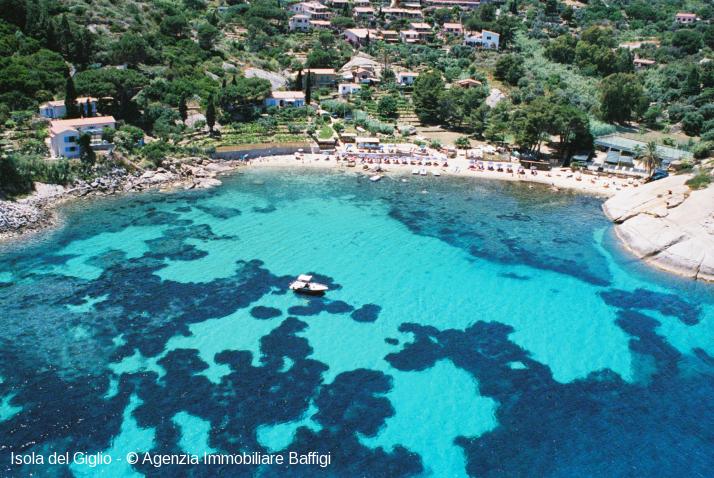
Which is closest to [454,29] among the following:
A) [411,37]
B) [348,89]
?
[411,37]

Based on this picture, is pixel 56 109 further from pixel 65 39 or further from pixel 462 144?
pixel 462 144

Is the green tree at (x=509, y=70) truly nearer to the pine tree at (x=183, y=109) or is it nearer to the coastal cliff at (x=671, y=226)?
the coastal cliff at (x=671, y=226)

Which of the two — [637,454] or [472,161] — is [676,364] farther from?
[472,161]

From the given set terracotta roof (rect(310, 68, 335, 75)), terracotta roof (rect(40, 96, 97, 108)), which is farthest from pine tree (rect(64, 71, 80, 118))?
terracotta roof (rect(310, 68, 335, 75))

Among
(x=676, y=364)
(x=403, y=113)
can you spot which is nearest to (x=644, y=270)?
(x=676, y=364)

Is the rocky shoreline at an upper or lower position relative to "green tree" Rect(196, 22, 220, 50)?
lower

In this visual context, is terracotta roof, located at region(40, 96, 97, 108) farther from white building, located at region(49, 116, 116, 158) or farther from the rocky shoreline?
the rocky shoreline
